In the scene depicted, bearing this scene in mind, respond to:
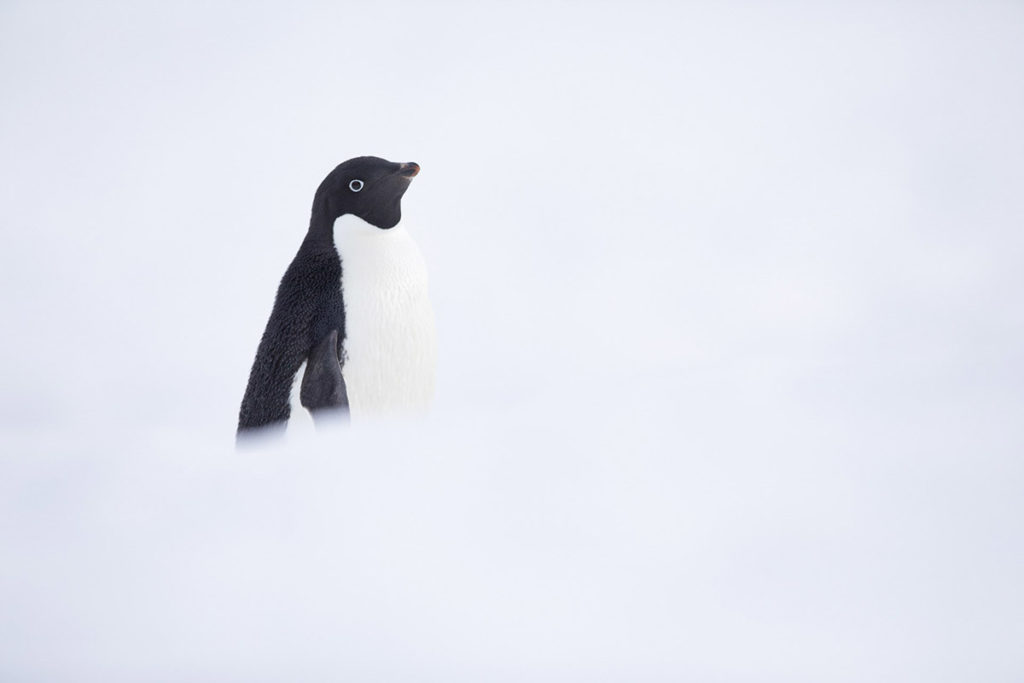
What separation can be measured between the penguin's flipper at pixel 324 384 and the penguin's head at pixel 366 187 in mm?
409

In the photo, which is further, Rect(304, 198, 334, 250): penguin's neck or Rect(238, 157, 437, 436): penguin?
Rect(304, 198, 334, 250): penguin's neck

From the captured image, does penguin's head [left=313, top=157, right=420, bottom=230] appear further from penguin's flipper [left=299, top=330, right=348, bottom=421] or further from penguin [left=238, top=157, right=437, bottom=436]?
penguin's flipper [left=299, top=330, right=348, bottom=421]

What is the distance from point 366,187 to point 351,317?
0.38m

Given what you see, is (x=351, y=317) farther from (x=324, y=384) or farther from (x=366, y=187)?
(x=366, y=187)

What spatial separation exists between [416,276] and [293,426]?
0.58 metres

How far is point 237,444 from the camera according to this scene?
324 centimetres

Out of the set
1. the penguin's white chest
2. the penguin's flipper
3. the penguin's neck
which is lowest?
the penguin's flipper

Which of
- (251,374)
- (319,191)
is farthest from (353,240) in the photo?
(251,374)

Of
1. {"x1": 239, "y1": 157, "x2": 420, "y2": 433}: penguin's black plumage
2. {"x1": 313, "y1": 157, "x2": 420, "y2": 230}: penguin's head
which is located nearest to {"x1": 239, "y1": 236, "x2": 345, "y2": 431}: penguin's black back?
{"x1": 239, "y1": 157, "x2": 420, "y2": 433}: penguin's black plumage

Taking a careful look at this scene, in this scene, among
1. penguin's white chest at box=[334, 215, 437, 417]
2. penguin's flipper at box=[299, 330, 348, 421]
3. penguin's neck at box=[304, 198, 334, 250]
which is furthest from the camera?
penguin's neck at box=[304, 198, 334, 250]

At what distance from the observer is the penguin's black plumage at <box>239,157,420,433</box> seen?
315 cm

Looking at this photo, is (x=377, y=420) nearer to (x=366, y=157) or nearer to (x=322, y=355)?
(x=322, y=355)

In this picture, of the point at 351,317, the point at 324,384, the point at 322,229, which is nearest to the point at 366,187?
the point at 322,229

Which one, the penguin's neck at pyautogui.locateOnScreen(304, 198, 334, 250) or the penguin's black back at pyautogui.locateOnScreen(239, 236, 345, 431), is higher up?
the penguin's neck at pyautogui.locateOnScreen(304, 198, 334, 250)
